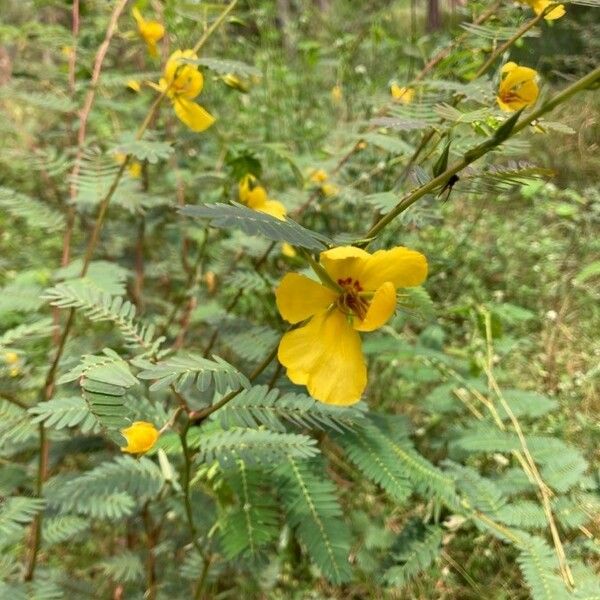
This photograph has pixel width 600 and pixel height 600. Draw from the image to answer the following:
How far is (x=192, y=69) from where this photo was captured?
3.67ft

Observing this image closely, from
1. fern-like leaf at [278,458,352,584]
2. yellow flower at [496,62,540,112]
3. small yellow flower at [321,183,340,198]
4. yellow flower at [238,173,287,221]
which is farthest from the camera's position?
small yellow flower at [321,183,340,198]

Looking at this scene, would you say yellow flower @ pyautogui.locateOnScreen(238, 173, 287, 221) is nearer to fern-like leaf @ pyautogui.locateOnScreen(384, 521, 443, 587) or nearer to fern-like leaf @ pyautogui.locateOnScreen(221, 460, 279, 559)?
fern-like leaf @ pyautogui.locateOnScreen(221, 460, 279, 559)

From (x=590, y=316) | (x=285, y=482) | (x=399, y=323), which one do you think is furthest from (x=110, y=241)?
(x=590, y=316)

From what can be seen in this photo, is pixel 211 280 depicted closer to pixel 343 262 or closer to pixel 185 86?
pixel 185 86

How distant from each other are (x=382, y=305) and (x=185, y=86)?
78 cm

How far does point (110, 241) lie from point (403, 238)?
3.30 feet

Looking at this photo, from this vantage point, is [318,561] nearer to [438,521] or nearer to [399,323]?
[438,521]

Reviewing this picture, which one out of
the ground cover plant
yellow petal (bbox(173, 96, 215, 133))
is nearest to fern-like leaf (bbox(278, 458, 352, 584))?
the ground cover plant

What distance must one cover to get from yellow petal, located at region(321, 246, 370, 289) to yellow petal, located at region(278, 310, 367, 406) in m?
A: 0.06

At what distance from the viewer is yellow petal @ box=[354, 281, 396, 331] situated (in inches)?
23.2

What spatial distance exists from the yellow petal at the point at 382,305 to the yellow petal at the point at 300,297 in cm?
8

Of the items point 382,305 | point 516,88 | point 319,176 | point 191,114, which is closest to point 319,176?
point 319,176

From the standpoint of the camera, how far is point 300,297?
0.66 m

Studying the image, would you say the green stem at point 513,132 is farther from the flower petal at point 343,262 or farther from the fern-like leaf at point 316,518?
the fern-like leaf at point 316,518
